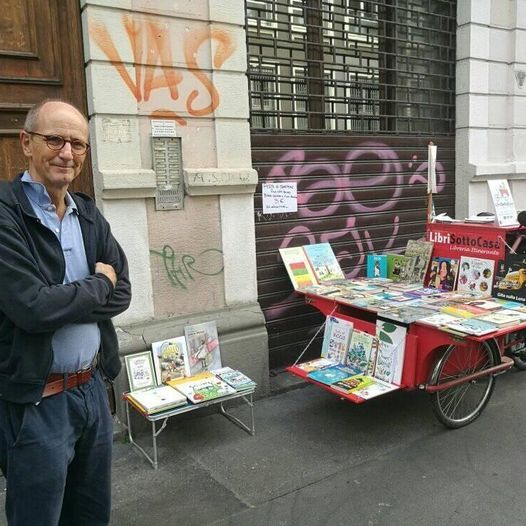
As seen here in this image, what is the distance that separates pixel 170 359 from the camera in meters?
4.07

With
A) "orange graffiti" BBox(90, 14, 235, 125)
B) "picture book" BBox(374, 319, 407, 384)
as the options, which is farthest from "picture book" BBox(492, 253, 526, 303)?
"orange graffiti" BBox(90, 14, 235, 125)

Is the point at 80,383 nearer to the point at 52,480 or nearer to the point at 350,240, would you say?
the point at 52,480

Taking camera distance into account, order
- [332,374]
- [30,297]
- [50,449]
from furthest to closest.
→ 1. [332,374]
2. [50,449]
3. [30,297]

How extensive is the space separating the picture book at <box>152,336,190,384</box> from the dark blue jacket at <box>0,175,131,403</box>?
1.95 meters

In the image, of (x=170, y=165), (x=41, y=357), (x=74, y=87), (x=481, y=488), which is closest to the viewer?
(x=41, y=357)

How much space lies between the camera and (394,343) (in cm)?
380

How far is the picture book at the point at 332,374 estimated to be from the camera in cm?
391

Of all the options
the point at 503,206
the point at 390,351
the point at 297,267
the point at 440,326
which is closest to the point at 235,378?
the point at 390,351

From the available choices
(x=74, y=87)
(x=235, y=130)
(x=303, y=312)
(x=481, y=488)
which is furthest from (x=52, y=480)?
(x=303, y=312)

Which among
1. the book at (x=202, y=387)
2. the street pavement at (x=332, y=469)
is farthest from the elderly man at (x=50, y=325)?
the book at (x=202, y=387)

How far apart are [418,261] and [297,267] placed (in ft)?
3.68

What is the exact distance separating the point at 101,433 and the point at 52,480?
273 millimetres

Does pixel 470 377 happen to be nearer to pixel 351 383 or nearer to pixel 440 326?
pixel 440 326

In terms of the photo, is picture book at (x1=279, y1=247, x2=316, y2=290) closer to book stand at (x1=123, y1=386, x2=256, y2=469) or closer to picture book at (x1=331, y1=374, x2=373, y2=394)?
picture book at (x1=331, y1=374, x2=373, y2=394)
